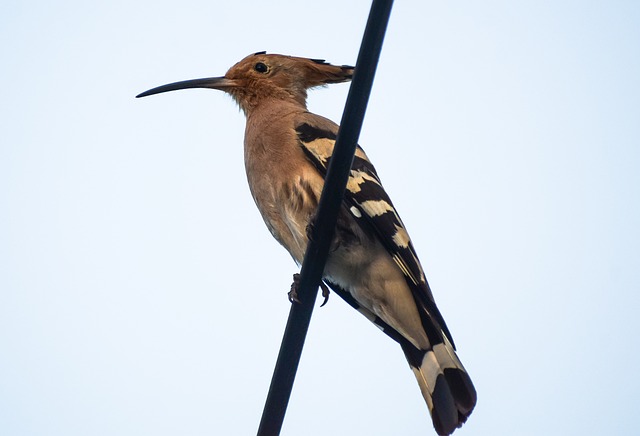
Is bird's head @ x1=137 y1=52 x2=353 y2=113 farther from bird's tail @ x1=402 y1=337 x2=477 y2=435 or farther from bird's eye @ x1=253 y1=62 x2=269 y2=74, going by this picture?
bird's tail @ x1=402 y1=337 x2=477 y2=435

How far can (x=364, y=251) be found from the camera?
2631 millimetres

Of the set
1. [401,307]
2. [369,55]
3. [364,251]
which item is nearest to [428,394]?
[401,307]

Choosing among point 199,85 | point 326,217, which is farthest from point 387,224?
point 199,85

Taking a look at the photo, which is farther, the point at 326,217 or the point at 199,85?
the point at 199,85

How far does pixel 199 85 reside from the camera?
11.6 ft

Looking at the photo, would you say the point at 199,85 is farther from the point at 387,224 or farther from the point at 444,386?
the point at 444,386

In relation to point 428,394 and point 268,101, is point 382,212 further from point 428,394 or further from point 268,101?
point 268,101

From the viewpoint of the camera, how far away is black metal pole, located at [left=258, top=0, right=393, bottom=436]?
1613 mm

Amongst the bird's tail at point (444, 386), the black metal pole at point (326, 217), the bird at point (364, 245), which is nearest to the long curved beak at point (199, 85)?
the bird at point (364, 245)

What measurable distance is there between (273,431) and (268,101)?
71.1 inches

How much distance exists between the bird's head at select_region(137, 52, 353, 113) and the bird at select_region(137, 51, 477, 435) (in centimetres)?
41

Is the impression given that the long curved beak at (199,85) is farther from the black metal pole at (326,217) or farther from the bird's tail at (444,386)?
the black metal pole at (326,217)

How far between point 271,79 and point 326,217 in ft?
5.73

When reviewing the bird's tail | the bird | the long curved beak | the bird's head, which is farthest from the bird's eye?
the bird's tail
